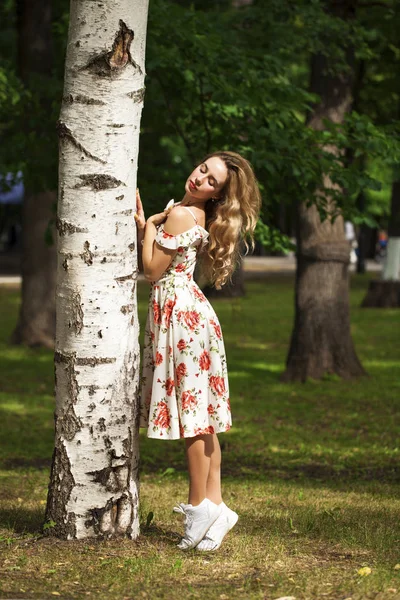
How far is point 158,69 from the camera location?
347 inches

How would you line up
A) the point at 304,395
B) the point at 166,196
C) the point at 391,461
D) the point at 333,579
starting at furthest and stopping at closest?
1. the point at 304,395
2. the point at 166,196
3. the point at 391,461
4. the point at 333,579

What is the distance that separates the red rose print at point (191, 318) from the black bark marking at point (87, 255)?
0.53 meters

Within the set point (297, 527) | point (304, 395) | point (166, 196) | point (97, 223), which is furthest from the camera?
point (304, 395)

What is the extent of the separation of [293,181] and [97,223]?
4089mm

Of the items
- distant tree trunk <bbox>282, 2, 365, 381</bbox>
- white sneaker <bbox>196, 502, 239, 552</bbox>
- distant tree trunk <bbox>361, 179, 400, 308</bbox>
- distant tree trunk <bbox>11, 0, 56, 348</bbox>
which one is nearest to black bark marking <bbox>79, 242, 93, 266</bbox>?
white sneaker <bbox>196, 502, 239, 552</bbox>

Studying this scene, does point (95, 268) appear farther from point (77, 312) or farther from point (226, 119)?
point (226, 119)

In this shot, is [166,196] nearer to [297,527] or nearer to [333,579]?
[297,527]

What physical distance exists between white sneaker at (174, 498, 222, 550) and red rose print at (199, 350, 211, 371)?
2.11 ft

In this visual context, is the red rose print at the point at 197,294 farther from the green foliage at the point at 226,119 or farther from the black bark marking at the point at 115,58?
the green foliage at the point at 226,119

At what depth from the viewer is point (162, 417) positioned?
196 inches

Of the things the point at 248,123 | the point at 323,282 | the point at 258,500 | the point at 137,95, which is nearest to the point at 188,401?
the point at 137,95

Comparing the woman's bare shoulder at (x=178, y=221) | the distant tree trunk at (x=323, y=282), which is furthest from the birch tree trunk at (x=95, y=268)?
the distant tree trunk at (x=323, y=282)

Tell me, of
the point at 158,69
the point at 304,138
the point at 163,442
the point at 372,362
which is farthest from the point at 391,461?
the point at 372,362

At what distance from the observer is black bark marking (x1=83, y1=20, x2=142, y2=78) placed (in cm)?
487
